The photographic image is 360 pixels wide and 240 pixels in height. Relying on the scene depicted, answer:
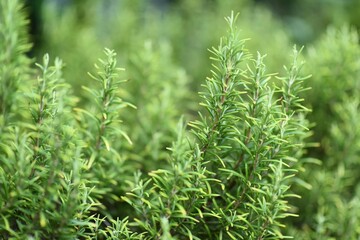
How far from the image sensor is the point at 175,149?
1.55 feet

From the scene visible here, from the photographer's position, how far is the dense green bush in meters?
0.46

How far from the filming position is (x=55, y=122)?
460mm

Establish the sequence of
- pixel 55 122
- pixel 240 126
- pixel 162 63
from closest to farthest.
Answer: pixel 55 122 < pixel 240 126 < pixel 162 63

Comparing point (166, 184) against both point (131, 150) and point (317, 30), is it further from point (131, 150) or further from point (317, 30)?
point (317, 30)

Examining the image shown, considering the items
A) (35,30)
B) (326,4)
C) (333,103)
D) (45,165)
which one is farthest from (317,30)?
(45,165)

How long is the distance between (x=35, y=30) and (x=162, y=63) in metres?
0.42

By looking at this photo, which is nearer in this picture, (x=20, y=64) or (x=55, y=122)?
(x=55, y=122)

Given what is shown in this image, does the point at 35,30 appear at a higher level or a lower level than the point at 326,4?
lower

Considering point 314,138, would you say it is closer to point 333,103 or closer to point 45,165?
point 333,103

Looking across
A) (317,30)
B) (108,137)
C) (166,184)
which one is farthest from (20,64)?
(317,30)

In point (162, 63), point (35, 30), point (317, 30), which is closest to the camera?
point (162, 63)

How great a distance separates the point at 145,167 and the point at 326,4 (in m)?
1.14

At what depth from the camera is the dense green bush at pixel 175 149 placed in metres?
0.46

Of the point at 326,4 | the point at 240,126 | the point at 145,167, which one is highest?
the point at 326,4
